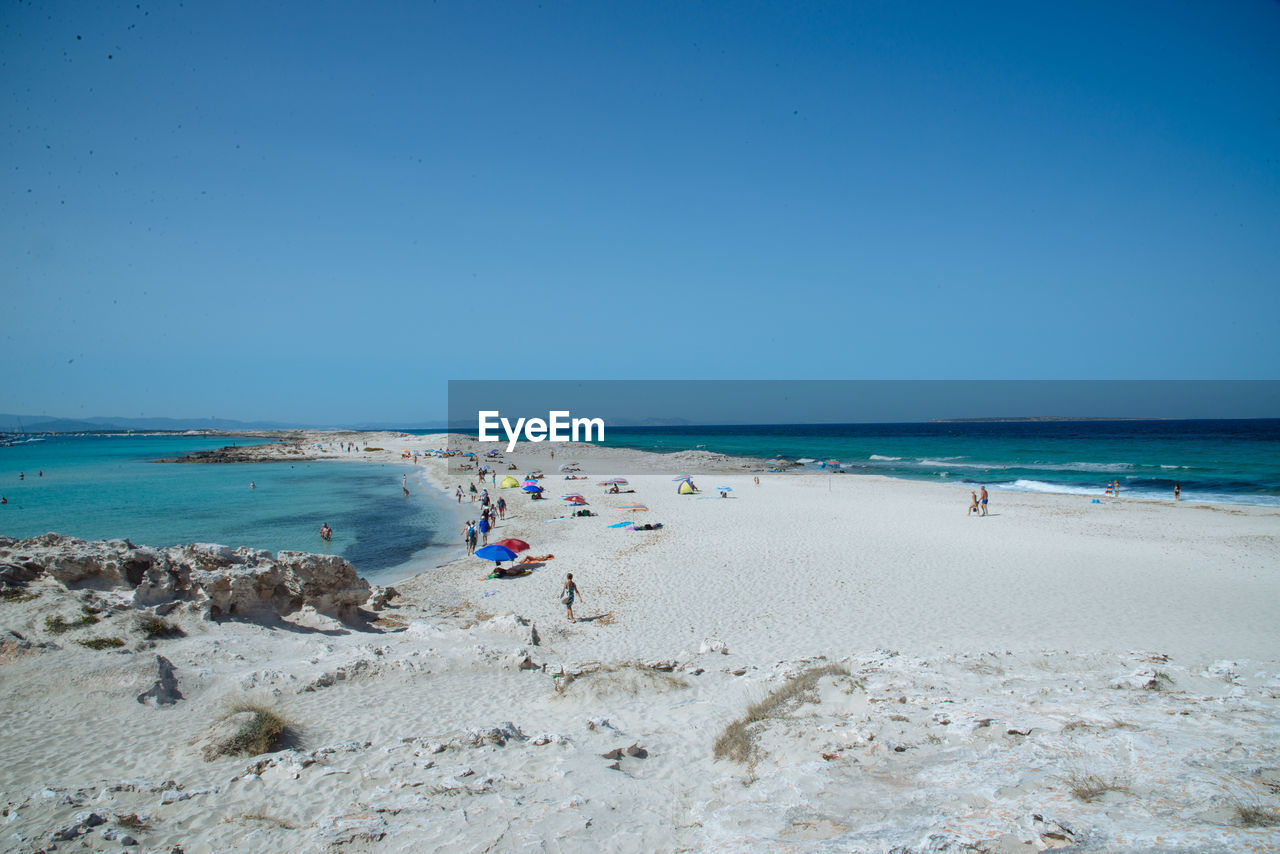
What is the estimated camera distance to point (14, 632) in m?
7.76

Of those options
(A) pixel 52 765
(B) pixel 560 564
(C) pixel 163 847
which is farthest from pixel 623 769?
(B) pixel 560 564

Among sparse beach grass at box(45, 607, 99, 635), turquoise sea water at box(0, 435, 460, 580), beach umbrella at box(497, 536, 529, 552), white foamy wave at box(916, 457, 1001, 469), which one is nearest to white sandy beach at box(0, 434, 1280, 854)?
sparse beach grass at box(45, 607, 99, 635)

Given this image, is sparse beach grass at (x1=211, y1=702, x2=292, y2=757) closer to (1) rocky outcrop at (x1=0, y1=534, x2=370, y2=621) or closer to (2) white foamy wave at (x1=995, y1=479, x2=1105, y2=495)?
(1) rocky outcrop at (x1=0, y1=534, x2=370, y2=621)

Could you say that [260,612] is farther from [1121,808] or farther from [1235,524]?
[1235,524]

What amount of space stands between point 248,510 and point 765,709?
31.3 m

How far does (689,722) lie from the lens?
6957 millimetres

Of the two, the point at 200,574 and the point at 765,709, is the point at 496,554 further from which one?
the point at 765,709

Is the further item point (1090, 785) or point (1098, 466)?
point (1098, 466)

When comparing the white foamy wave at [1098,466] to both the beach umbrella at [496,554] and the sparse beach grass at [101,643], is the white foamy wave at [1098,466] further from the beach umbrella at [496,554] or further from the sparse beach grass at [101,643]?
the sparse beach grass at [101,643]

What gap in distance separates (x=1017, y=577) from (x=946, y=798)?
40.0 ft

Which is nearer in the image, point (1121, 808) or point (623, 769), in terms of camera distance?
point (1121, 808)

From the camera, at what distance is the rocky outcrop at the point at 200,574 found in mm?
9953

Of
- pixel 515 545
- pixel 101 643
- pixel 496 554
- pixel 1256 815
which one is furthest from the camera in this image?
pixel 515 545

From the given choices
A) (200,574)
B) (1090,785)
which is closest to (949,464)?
(1090,785)
